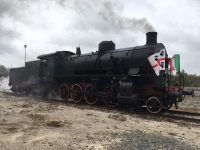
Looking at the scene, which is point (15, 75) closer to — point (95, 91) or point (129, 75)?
point (95, 91)

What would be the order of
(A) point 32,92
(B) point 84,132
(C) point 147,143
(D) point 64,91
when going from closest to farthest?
1. (C) point 147,143
2. (B) point 84,132
3. (D) point 64,91
4. (A) point 32,92

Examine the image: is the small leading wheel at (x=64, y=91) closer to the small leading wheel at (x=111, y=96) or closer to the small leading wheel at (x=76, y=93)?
the small leading wheel at (x=76, y=93)

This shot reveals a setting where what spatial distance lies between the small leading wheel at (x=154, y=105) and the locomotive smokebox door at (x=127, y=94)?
711 millimetres

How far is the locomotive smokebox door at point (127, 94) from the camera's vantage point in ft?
31.8

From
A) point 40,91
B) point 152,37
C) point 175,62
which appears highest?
point 152,37

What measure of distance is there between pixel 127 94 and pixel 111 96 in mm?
1370

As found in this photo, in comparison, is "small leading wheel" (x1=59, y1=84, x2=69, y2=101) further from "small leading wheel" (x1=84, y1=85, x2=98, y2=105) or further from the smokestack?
the smokestack

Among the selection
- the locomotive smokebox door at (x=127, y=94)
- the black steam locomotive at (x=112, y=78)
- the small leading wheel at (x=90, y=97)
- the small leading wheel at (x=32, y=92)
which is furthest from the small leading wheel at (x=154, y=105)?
the small leading wheel at (x=32, y=92)

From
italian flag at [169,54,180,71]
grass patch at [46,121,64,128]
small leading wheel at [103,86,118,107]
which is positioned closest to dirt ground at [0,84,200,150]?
grass patch at [46,121,64,128]

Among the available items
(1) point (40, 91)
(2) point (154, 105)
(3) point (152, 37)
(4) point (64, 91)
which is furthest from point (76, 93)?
(3) point (152, 37)

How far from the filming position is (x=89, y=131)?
6227 mm

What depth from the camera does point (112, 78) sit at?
1148cm

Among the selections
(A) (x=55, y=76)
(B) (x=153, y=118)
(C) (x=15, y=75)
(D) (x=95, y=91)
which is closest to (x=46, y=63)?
(A) (x=55, y=76)

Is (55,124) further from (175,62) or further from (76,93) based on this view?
(76,93)
